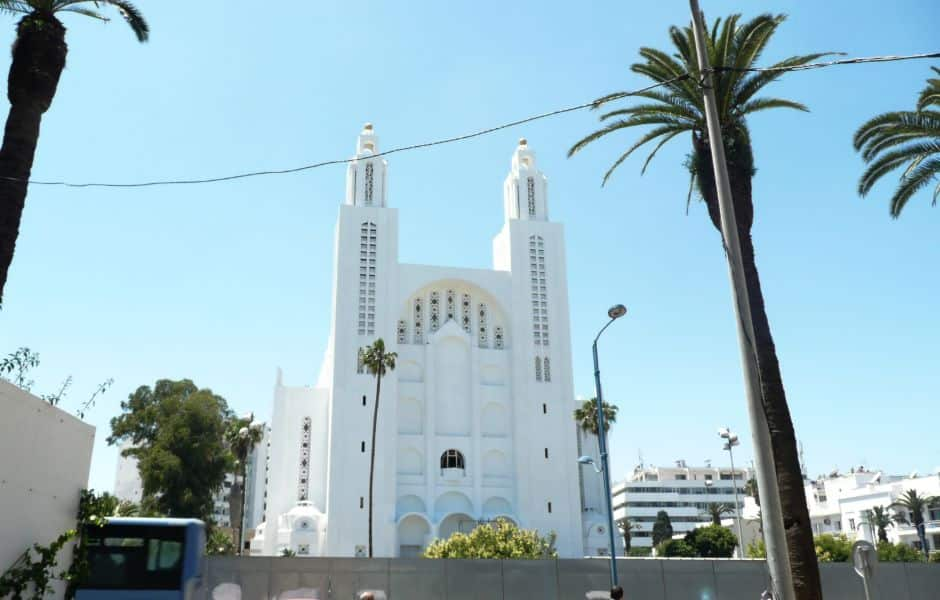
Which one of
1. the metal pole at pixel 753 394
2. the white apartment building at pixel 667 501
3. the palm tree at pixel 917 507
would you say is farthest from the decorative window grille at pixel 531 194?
the metal pole at pixel 753 394

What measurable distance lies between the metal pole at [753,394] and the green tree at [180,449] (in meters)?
39.6

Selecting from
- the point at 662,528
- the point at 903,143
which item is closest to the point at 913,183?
the point at 903,143

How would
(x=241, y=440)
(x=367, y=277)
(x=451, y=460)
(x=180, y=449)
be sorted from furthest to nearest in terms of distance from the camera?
(x=367, y=277), (x=451, y=460), (x=241, y=440), (x=180, y=449)

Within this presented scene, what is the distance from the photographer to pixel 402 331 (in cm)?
5672

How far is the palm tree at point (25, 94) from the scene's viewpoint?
1183cm

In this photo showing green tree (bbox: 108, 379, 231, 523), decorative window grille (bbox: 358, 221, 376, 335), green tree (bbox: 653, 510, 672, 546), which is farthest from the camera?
green tree (bbox: 653, 510, 672, 546)

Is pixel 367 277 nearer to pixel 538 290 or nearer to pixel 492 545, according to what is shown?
pixel 538 290

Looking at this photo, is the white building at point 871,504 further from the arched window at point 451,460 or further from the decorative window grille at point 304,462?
the decorative window grille at point 304,462

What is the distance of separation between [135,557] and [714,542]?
59847 millimetres

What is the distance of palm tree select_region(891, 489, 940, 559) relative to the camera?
59500 millimetres

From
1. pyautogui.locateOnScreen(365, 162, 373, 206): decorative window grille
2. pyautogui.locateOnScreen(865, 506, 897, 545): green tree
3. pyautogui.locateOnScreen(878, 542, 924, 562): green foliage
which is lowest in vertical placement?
pyautogui.locateOnScreen(878, 542, 924, 562): green foliage

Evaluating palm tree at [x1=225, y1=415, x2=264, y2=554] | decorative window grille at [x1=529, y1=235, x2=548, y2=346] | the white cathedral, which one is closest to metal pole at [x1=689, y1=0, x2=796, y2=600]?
palm tree at [x1=225, y1=415, x2=264, y2=554]

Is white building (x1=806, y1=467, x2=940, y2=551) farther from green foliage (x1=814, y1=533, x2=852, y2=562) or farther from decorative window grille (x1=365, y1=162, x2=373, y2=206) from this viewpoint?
decorative window grille (x1=365, y1=162, x2=373, y2=206)

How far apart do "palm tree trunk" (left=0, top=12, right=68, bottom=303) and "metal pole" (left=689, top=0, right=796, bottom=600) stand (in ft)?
32.2
